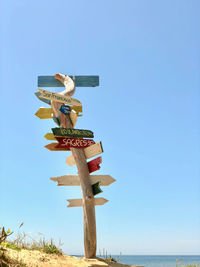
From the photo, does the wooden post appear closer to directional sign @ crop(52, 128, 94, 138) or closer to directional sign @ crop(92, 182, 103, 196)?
directional sign @ crop(92, 182, 103, 196)

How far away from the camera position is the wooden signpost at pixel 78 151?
7438mm

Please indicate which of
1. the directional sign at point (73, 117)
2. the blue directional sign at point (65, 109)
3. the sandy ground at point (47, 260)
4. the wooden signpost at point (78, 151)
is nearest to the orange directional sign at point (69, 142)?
the wooden signpost at point (78, 151)

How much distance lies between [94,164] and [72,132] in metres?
Result: 1.11

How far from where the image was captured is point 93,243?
732 centimetres

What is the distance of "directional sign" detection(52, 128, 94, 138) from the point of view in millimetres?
7781

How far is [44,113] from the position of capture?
8.79 meters

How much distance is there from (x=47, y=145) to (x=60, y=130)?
632 mm

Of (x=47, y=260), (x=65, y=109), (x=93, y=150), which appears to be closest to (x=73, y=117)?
(x=65, y=109)

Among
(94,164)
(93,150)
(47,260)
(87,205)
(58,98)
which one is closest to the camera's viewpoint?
(47,260)

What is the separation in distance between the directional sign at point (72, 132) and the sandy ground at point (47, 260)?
3.05 meters

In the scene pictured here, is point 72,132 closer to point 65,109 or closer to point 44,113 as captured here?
point 65,109

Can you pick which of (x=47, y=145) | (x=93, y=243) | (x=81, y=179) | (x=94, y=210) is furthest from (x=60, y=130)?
(x=93, y=243)

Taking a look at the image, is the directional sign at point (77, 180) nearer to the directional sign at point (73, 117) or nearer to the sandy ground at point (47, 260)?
the directional sign at point (73, 117)

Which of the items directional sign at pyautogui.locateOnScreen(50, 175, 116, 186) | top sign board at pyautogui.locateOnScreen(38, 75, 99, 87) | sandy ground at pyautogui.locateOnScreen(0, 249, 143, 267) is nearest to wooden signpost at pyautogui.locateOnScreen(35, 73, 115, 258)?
directional sign at pyautogui.locateOnScreen(50, 175, 116, 186)
